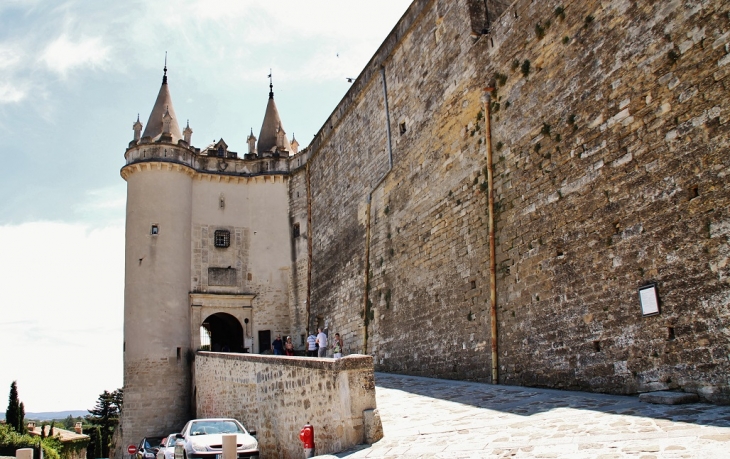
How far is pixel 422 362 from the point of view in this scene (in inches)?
484

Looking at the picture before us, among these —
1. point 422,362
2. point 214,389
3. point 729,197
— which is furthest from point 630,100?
point 214,389

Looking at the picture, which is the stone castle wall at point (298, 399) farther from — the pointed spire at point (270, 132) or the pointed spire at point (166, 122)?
the pointed spire at point (270, 132)

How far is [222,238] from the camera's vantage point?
22.1 metres

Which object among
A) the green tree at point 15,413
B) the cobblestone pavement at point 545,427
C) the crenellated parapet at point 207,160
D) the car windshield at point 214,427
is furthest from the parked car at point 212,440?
the green tree at point 15,413

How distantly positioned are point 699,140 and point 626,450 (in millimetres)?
3945

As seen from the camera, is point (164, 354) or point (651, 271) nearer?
point (651, 271)

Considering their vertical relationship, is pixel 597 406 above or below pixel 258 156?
below

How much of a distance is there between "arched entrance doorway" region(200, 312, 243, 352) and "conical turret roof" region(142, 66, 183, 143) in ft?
23.5

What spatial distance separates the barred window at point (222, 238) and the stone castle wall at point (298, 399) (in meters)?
8.23

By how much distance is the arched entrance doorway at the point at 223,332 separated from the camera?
2278cm

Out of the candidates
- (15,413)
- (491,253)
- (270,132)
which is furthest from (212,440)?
(15,413)

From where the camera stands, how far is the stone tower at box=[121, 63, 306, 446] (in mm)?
19312

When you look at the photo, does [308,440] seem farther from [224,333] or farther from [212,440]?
[224,333]

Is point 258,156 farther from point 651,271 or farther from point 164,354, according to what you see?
point 651,271
